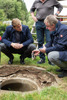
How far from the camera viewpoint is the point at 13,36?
13.9 feet

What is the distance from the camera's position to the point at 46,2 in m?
4.30

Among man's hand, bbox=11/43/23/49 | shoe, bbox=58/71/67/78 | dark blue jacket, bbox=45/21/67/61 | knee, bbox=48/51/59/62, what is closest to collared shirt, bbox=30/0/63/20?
man's hand, bbox=11/43/23/49

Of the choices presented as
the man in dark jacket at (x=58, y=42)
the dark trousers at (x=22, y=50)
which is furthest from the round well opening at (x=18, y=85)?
the dark trousers at (x=22, y=50)

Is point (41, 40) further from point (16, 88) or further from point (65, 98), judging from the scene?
point (65, 98)

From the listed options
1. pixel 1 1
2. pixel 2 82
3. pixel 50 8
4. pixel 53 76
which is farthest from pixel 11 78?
pixel 1 1

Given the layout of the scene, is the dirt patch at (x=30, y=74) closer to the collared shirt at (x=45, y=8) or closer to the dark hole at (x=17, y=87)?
the dark hole at (x=17, y=87)

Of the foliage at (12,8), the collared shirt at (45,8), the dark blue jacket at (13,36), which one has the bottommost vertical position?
the foliage at (12,8)

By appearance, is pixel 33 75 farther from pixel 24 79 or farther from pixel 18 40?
pixel 18 40

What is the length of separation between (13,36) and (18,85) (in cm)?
152

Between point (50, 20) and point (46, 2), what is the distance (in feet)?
4.42

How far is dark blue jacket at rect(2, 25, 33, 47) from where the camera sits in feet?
13.6

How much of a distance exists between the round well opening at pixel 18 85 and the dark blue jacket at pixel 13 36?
111cm

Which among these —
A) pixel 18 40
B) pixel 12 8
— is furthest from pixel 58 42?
pixel 12 8

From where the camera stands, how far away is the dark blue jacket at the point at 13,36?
163 inches
